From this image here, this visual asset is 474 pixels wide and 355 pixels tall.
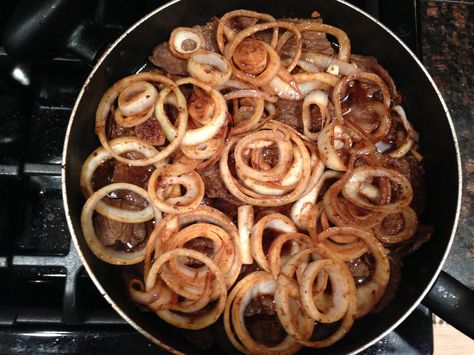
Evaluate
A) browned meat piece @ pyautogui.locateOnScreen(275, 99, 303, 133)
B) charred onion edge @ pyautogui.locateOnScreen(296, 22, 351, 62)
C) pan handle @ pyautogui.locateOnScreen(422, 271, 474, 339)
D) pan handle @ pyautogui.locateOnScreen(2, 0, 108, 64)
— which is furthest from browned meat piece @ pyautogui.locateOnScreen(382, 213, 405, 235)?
pan handle @ pyautogui.locateOnScreen(2, 0, 108, 64)

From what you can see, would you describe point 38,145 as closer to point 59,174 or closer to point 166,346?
point 59,174

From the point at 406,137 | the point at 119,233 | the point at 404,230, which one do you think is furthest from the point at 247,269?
the point at 406,137

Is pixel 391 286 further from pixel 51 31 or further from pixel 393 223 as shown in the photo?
pixel 51 31

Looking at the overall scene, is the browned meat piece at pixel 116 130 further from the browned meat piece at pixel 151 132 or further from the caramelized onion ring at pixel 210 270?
the caramelized onion ring at pixel 210 270

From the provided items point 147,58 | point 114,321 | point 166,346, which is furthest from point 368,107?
point 114,321

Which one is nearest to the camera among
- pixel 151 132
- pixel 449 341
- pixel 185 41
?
pixel 151 132

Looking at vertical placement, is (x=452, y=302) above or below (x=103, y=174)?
below

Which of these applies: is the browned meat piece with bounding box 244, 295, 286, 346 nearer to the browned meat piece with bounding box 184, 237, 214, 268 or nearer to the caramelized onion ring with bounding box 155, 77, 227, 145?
the browned meat piece with bounding box 184, 237, 214, 268
